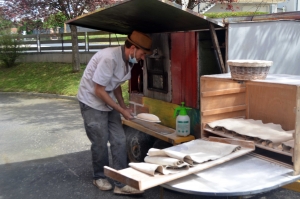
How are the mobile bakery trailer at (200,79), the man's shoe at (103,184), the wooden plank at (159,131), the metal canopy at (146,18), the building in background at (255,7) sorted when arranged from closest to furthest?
the mobile bakery trailer at (200,79) → the metal canopy at (146,18) → the wooden plank at (159,131) → the man's shoe at (103,184) → the building in background at (255,7)

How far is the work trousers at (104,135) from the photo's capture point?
12.9 feet

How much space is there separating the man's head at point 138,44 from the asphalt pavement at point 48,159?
1673 mm

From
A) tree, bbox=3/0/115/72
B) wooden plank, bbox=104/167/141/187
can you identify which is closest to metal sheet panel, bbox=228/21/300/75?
wooden plank, bbox=104/167/141/187

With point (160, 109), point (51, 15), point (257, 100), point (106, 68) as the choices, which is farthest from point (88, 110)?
point (51, 15)

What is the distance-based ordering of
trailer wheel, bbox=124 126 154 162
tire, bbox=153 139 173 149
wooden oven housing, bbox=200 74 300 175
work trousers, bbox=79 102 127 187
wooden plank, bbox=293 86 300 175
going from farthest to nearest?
trailer wheel, bbox=124 126 154 162 < tire, bbox=153 139 173 149 < work trousers, bbox=79 102 127 187 < wooden oven housing, bbox=200 74 300 175 < wooden plank, bbox=293 86 300 175

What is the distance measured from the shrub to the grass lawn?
0.42 m

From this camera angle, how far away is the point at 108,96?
374 centimetres

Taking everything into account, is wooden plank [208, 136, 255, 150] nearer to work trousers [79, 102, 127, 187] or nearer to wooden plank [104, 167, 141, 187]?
wooden plank [104, 167, 141, 187]

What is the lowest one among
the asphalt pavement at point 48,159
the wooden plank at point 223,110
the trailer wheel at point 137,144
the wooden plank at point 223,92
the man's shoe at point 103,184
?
the asphalt pavement at point 48,159

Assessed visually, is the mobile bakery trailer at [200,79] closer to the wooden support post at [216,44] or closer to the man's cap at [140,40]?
the wooden support post at [216,44]

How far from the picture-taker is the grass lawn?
1281cm

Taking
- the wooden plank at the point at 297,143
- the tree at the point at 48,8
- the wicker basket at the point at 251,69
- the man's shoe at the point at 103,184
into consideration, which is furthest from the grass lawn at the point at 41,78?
the wooden plank at the point at 297,143

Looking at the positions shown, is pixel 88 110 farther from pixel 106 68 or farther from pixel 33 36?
pixel 33 36

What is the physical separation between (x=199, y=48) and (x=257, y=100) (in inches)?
32.4
